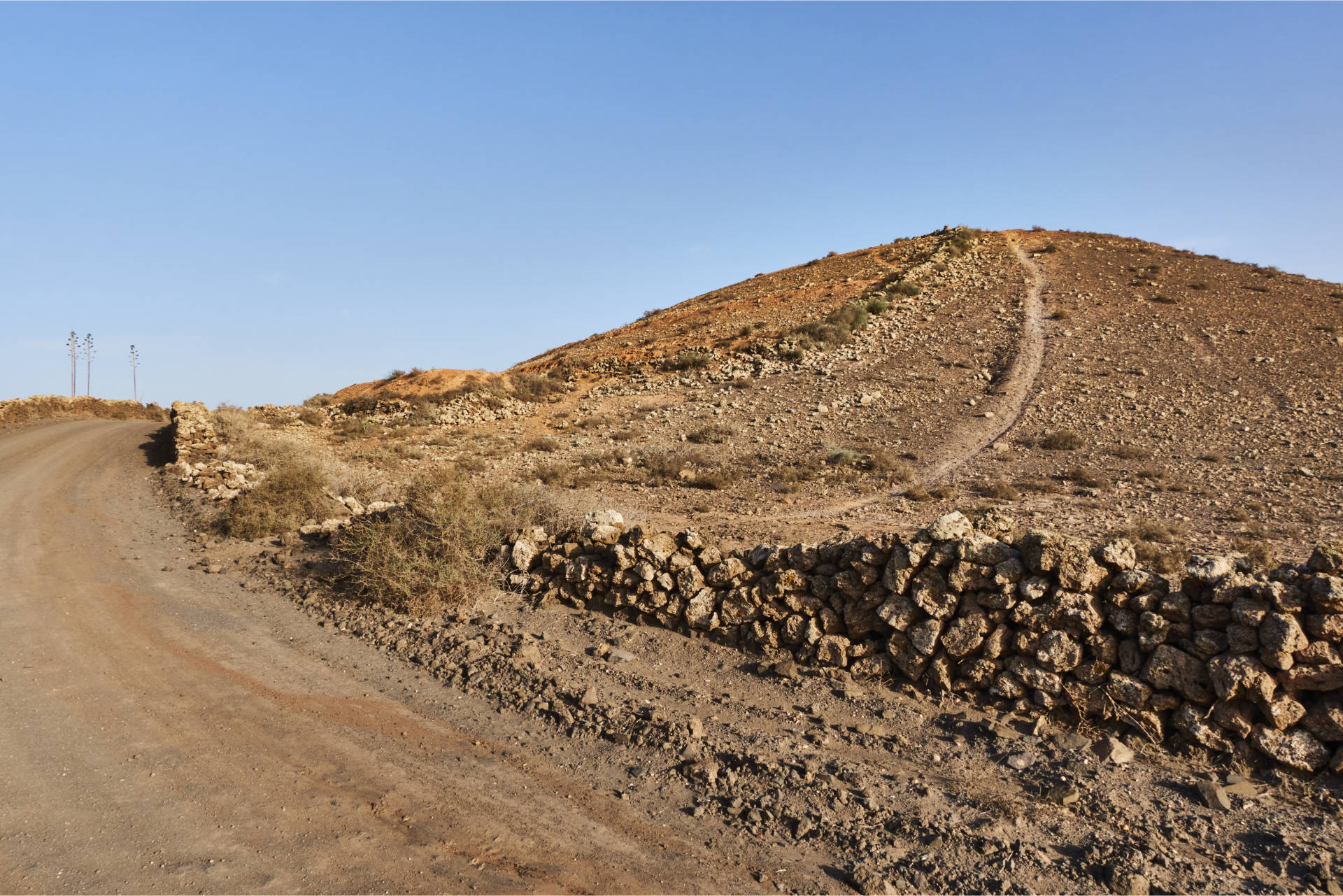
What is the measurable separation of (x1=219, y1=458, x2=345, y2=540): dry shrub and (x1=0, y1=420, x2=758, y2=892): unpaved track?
270cm

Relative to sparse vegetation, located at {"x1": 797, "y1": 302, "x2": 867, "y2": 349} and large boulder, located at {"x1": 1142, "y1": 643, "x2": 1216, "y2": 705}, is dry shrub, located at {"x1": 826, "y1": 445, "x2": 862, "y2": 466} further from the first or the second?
sparse vegetation, located at {"x1": 797, "y1": 302, "x2": 867, "y2": 349}

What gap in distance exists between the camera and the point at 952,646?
5.64 metres

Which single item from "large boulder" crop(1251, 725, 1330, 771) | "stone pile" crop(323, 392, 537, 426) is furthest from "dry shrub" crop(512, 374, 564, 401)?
"large boulder" crop(1251, 725, 1330, 771)

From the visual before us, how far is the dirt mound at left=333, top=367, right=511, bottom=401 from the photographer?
26.2 metres

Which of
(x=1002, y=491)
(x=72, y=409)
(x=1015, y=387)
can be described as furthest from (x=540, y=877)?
(x=72, y=409)

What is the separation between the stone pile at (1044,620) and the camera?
4.50 m

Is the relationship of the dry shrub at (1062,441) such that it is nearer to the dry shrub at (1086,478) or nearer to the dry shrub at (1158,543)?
the dry shrub at (1086,478)

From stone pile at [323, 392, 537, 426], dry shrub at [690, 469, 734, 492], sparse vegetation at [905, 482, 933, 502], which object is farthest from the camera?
stone pile at [323, 392, 537, 426]

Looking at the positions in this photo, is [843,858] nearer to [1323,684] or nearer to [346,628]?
[1323,684]

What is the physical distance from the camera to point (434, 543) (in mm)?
8359

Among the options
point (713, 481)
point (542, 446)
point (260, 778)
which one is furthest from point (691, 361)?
point (260, 778)

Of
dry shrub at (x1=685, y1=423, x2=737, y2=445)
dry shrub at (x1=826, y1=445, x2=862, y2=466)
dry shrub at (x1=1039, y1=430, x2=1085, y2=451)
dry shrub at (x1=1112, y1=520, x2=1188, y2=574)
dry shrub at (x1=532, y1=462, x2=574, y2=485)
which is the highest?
dry shrub at (x1=685, y1=423, x2=737, y2=445)

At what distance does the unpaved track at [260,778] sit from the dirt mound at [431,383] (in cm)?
1878

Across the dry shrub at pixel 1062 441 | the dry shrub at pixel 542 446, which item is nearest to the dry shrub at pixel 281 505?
the dry shrub at pixel 542 446
